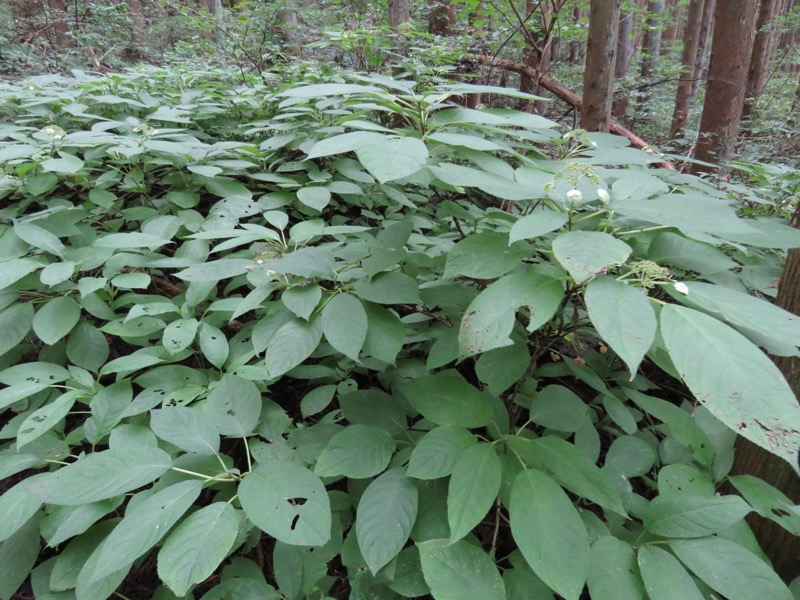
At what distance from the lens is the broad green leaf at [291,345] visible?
3.30 feet

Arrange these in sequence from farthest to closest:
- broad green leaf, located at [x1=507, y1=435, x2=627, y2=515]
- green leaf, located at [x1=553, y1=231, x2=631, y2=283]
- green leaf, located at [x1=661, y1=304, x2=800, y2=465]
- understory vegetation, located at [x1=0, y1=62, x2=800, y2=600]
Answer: broad green leaf, located at [x1=507, y1=435, x2=627, y2=515]
understory vegetation, located at [x1=0, y1=62, x2=800, y2=600]
green leaf, located at [x1=553, y1=231, x2=631, y2=283]
green leaf, located at [x1=661, y1=304, x2=800, y2=465]

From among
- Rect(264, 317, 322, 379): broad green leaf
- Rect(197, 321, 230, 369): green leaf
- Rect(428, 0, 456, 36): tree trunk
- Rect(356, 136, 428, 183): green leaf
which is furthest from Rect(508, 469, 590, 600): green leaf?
Rect(428, 0, 456, 36): tree trunk

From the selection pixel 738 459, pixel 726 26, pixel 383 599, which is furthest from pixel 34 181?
pixel 726 26

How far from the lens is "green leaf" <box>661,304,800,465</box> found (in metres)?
0.55

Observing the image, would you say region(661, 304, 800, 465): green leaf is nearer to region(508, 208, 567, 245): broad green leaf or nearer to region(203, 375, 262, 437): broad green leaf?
region(508, 208, 567, 245): broad green leaf

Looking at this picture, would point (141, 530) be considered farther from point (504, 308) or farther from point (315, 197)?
point (315, 197)

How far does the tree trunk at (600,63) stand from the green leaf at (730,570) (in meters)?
2.30

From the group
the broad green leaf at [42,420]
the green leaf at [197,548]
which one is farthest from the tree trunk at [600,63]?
the broad green leaf at [42,420]

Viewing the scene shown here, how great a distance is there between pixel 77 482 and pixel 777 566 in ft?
5.94

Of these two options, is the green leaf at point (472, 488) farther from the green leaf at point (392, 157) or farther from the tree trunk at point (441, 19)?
the tree trunk at point (441, 19)

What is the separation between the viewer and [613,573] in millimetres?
873

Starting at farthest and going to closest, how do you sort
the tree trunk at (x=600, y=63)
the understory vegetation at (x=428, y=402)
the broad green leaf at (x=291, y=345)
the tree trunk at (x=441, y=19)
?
1. the tree trunk at (x=441, y=19)
2. the tree trunk at (x=600, y=63)
3. the broad green leaf at (x=291, y=345)
4. the understory vegetation at (x=428, y=402)

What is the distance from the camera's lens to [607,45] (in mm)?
2381

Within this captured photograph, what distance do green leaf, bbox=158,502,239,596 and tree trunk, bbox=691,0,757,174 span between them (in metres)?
5.55
